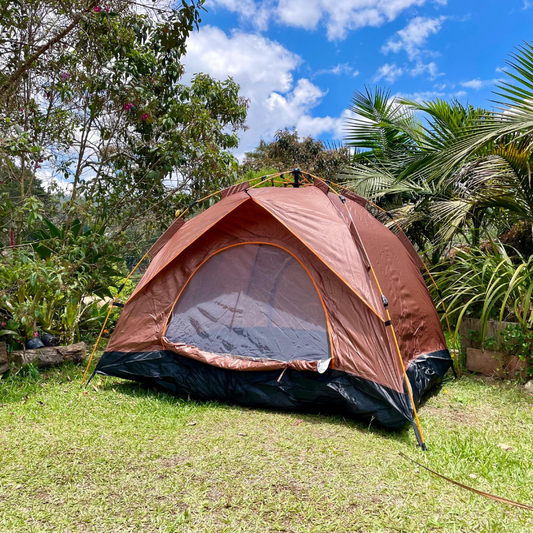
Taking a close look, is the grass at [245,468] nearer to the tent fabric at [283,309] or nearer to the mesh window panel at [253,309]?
the tent fabric at [283,309]

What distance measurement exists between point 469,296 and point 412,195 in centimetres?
262

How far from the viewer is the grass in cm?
210

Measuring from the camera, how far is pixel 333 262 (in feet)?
11.3

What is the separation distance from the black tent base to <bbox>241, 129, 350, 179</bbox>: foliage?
30.1 feet

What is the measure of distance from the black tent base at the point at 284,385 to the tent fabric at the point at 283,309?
0.01 meters

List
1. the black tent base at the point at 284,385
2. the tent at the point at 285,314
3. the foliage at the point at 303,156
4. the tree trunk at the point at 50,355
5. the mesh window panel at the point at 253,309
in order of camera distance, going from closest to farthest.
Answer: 1. the black tent base at the point at 284,385
2. the tent at the point at 285,314
3. the mesh window panel at the point at 253,309
4. the tree trunk at the point at 50,355
5. the foliage at the point at 303,156

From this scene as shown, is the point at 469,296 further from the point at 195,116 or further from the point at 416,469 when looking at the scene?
the point at 195,116

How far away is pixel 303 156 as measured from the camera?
527 inches

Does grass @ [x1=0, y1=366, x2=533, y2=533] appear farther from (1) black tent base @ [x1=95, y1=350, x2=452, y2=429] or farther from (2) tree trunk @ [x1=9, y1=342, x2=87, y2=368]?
(2) tree trunk @ [x1=9, y1=342, x2=87, y2=368]

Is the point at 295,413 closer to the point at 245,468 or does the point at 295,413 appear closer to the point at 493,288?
the point at 245,468

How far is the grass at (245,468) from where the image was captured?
210 cm

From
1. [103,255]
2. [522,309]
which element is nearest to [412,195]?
[522,309]

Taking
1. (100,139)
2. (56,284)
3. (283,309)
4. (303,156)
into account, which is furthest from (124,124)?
(303,156)

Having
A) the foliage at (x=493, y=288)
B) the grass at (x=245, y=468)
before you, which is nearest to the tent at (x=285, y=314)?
the grass at (x=245, y=468)
